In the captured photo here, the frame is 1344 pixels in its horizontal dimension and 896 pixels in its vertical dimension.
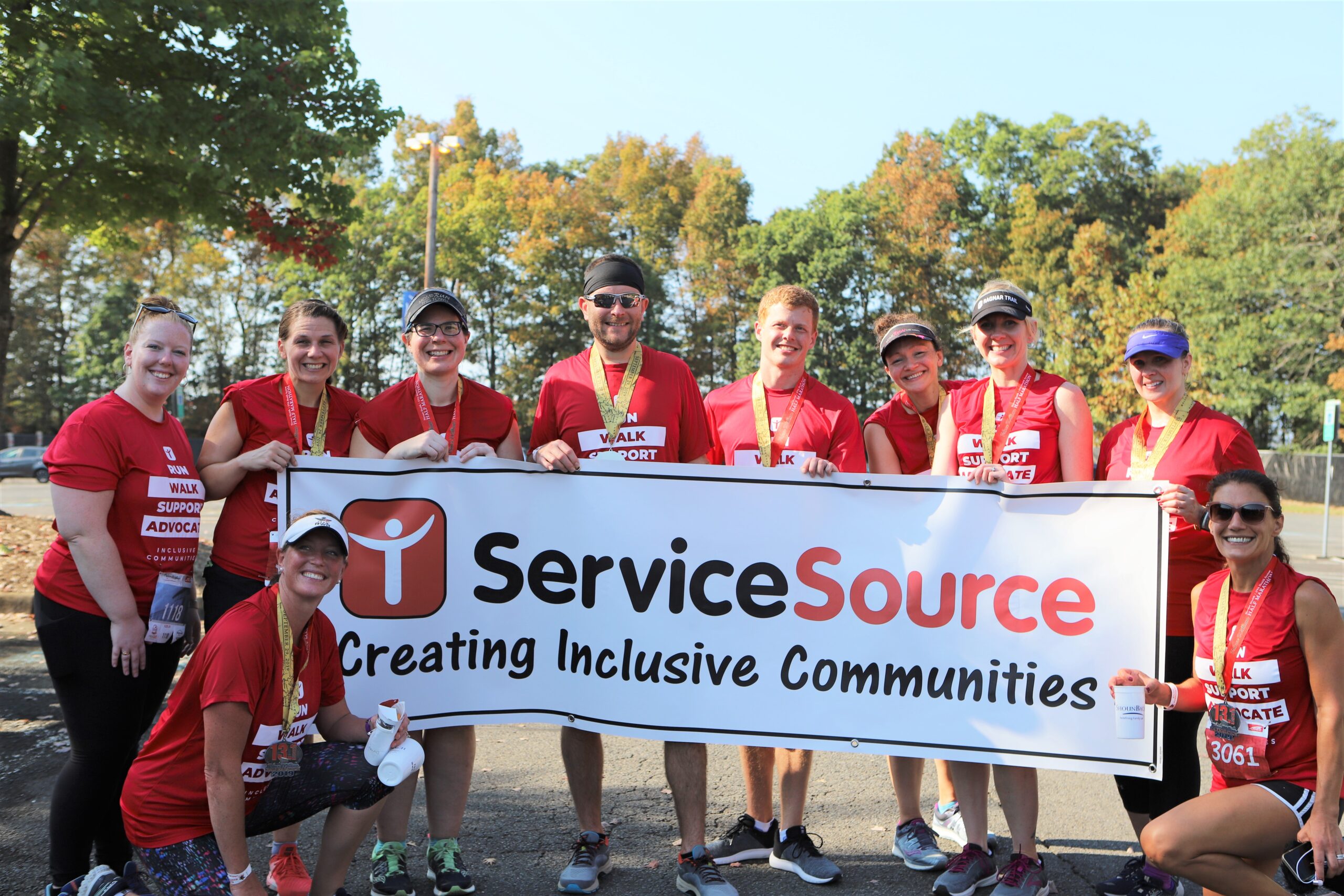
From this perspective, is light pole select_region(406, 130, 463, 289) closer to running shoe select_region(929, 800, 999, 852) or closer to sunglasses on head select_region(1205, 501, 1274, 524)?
running shoe select_region(929, 800, 999, 852)

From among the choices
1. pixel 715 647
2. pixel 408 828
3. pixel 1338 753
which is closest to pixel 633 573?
pixel 715 647

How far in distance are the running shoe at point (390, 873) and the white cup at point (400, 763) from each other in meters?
0.56

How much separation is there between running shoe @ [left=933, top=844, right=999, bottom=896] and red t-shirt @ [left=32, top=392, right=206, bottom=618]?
3.21m

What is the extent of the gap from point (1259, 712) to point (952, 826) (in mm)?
1764

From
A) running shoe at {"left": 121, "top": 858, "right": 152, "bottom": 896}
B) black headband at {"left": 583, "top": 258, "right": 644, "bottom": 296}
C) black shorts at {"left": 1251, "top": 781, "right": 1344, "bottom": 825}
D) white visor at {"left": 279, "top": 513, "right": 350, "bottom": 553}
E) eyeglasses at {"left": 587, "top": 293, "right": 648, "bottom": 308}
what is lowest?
running shoe at {"left": 121, "top": 858, "right": 152, "bottom": 896}

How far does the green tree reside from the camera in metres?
9.11

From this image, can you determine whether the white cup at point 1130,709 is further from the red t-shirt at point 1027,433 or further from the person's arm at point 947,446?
the person's arm at point 947,446

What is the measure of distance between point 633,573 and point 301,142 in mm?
7785

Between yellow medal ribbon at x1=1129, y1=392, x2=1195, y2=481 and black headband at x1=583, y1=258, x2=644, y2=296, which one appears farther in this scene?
black headband at x1=583, y1=258, x2=644, y2=296

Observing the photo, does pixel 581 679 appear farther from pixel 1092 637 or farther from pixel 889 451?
pixel 1092 637

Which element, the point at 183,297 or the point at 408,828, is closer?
the point at 408,828

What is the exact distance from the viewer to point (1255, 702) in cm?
339

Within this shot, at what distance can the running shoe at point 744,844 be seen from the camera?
4.41 meters

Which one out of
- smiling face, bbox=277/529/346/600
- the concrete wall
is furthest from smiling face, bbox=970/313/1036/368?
the concrete wall
